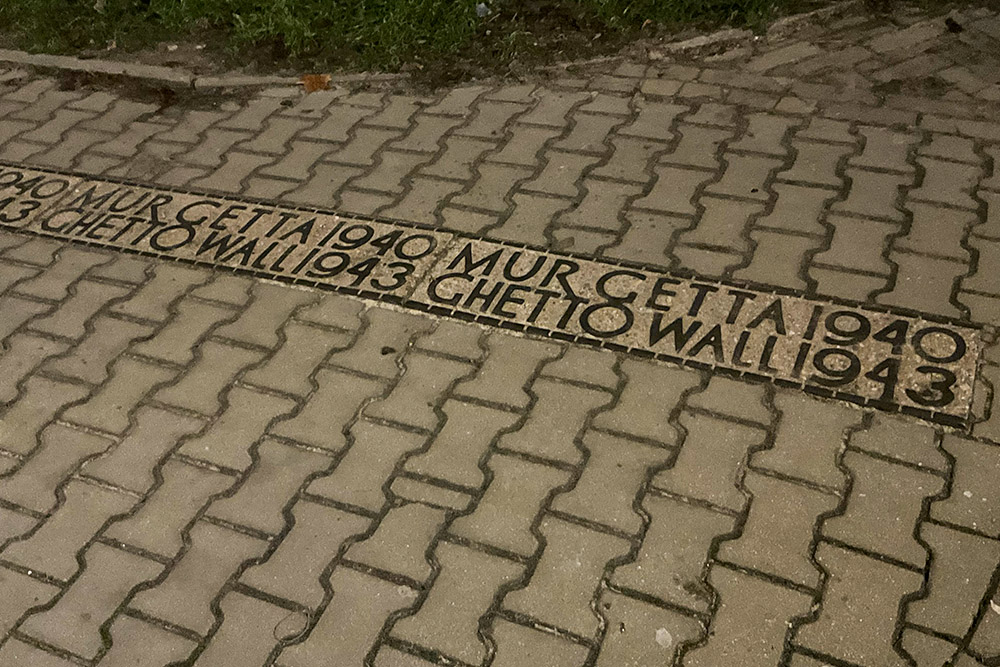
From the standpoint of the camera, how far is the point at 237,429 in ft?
10.3

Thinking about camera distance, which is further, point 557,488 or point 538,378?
point 538,378

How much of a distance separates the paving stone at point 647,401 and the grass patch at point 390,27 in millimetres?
2675

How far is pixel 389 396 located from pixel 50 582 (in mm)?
1194

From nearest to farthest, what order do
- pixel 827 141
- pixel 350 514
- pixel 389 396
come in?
pixel 350 514, pixel 389 396, pixel 827 141

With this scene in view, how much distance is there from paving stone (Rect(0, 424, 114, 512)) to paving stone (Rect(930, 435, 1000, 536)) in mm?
2722

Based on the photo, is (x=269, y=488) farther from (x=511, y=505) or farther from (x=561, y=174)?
(x=561, y=174)

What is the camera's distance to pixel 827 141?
4.26 meters

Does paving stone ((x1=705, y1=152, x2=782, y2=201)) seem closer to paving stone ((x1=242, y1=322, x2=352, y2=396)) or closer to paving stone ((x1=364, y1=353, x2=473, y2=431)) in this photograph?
paving stone ((x1=364, y1=353, x2=473, y2=431))

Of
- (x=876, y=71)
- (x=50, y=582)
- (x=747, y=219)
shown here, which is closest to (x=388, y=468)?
(x=50, y=582)

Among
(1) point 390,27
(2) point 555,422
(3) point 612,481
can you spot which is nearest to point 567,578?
(3) point 612,481

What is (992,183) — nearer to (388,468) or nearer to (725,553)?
(725,553)

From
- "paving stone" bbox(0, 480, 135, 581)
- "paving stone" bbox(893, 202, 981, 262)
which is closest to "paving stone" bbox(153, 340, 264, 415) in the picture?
"paving stone" bbox(0, 480, 135, 581)

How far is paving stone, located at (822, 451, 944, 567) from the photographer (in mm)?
2600

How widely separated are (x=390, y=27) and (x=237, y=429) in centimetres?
327
